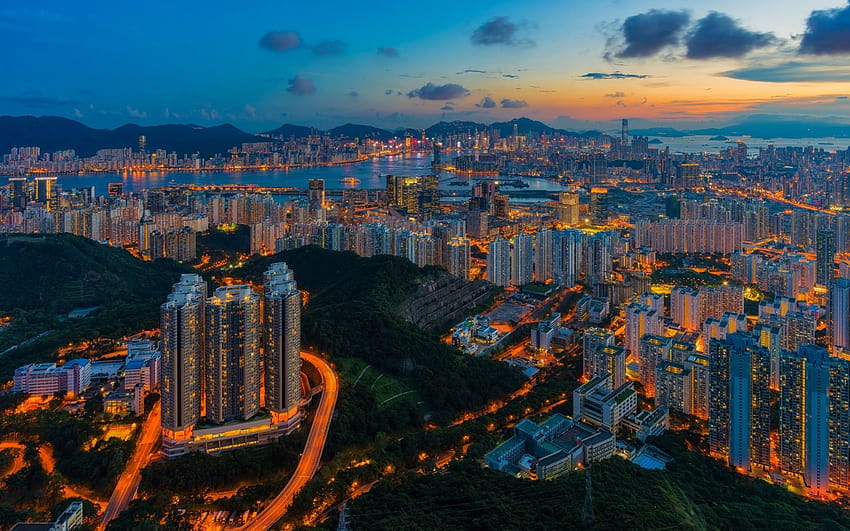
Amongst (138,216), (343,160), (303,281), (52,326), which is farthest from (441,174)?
(52,326)

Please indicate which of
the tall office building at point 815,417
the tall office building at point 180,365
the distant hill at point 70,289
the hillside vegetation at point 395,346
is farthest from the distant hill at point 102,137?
the tall office building at point 815,417

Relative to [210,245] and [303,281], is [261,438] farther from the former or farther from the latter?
[210,245]

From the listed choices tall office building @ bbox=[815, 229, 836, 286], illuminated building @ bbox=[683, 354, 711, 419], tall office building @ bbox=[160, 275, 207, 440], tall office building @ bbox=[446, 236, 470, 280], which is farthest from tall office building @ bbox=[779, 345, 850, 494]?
tall office building @ bbox=[815, 229, 836, 286]

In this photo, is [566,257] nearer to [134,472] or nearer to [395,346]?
[395,346]

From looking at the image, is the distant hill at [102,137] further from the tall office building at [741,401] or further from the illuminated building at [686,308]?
the tall office building at [741,401]

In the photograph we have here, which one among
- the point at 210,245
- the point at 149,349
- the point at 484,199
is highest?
the point at 484,199

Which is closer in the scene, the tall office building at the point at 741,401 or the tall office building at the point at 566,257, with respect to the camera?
the tall office building at the point at 741,401

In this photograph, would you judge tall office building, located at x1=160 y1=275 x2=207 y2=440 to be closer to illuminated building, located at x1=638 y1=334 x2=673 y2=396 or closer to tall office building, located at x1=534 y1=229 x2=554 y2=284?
illuminated building, located at x1=638 y1=334 x2=673 y2=396
